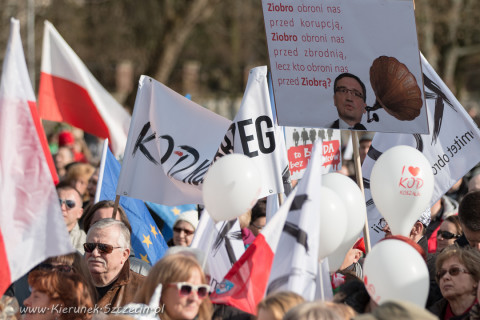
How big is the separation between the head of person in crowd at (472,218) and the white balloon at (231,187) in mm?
1316

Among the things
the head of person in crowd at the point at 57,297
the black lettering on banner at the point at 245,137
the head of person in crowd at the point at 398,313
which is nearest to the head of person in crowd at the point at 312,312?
the head of person in crowd at the point at 398,313

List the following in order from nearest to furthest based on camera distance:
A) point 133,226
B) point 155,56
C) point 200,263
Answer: point 200,263
point 133,226
point 155,56

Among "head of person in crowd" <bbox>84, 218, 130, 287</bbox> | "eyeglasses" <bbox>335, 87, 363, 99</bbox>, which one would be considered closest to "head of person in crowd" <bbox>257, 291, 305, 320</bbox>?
"head of person in crowd" <bbox>84, 218, 130, 287</bbox>

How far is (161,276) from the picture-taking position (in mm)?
4324

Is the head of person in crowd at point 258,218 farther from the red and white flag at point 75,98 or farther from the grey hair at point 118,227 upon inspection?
the red and white flag at point 75,98

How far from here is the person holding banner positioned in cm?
569

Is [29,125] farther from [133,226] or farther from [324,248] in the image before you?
[133,226]

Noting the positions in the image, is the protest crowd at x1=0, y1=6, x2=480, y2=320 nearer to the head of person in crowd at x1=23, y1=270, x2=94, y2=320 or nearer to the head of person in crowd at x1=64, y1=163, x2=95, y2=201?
the head of person in crowd at x1=23, y1=270, x2=94, y2=320

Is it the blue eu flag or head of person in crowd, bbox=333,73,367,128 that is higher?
head of person in crowd, bbox=333,73,367,128

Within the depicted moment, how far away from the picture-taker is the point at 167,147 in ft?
21.2

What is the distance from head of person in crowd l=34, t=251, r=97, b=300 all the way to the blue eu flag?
1.80 m

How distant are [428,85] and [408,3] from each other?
118cm

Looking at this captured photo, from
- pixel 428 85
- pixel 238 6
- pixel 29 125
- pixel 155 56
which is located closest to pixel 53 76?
pixel 428 85

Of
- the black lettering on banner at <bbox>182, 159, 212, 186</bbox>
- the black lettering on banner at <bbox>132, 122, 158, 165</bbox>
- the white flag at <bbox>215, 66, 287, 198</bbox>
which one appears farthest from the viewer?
the black lettering on banner at <bbox>132, 122, 158, 165</bbox>
